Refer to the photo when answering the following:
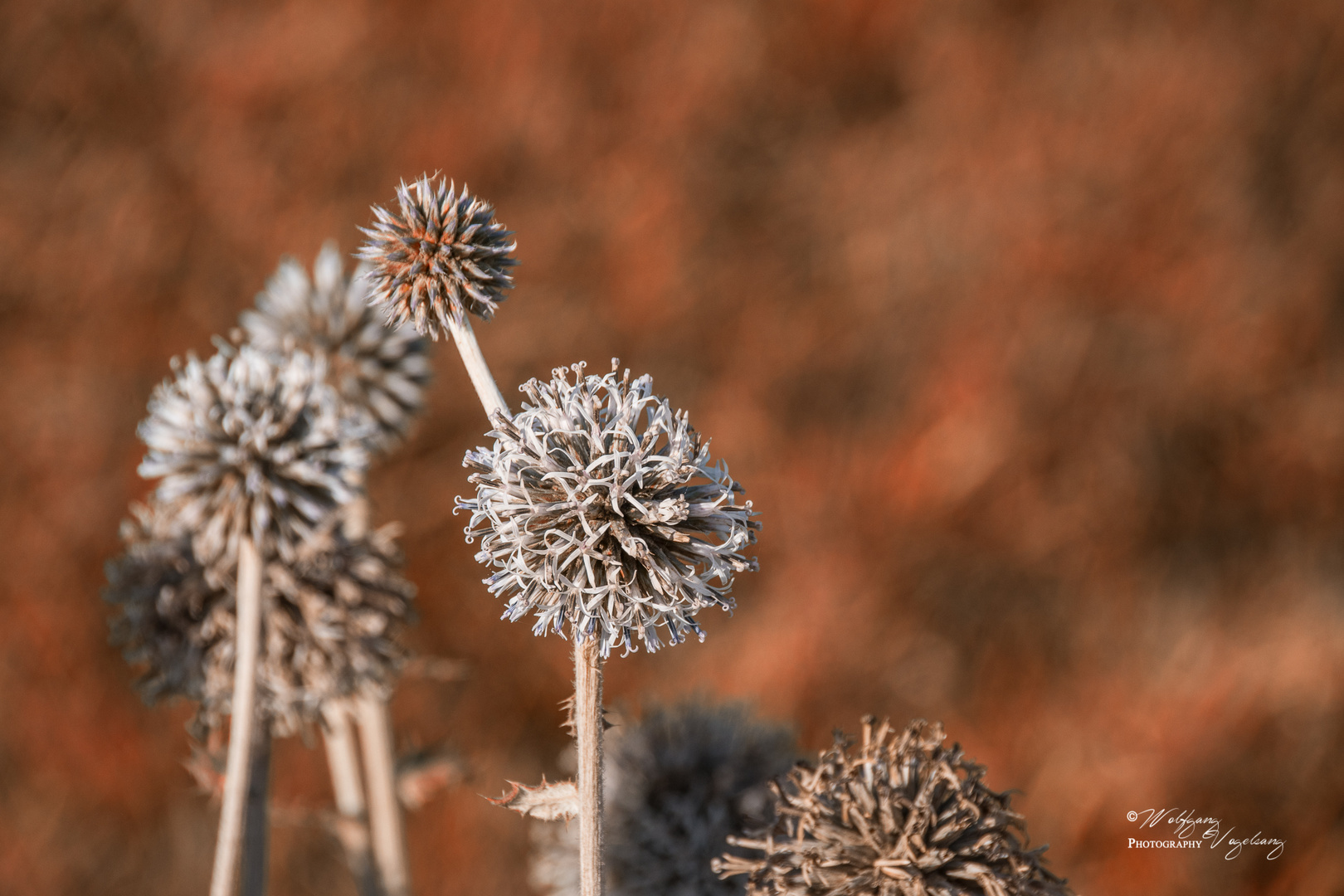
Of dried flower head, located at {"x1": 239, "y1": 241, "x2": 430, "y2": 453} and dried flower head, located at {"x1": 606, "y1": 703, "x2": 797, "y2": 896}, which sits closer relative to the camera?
dried flower head, located at {"x1": 606, "y1": 703, "x2": 797, "y2": 896}

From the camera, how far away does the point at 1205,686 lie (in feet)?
18.8

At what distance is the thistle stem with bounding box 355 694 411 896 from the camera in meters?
2.11

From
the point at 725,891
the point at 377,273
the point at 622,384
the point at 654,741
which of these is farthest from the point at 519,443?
the point at 654,741

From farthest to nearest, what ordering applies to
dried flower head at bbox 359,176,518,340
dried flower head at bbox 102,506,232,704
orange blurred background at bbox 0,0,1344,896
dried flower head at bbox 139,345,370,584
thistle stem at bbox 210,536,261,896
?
1. orange blurred background at bbox 0,0,1344,896
2. dried flower head at bbox 102,506,232,704
3. dried flower head at bbox 139,345,370,584
4. thistle stem at bbox 210,536,261,896
5. dried flower head at bbox 359,176,518,340

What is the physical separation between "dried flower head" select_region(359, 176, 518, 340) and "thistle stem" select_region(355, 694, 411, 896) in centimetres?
114

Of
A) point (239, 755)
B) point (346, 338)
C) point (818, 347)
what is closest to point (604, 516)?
point (239, 755)

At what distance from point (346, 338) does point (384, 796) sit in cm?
112

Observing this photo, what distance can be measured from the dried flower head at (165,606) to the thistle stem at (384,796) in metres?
0.37

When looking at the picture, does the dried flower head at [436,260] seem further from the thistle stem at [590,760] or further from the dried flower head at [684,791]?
the dried flower head at [684,791]

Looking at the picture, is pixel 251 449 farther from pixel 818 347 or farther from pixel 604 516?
pixel 818 347

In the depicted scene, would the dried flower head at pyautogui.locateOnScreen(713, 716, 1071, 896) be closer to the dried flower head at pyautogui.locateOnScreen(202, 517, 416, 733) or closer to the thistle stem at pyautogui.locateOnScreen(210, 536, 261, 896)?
the thistle stem at pyautogui.locateOnScreen(210, 536, 261, 896)

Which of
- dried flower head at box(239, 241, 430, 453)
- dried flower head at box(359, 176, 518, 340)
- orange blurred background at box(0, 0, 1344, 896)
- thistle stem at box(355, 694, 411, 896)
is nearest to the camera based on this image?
dried flower head at box(359, 176, 518, 340)

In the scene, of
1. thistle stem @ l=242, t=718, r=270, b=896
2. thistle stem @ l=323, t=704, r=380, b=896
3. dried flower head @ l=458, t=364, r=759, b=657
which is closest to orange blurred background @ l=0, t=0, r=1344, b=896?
thistle stem @ l=323, t=704, r=380, b=896

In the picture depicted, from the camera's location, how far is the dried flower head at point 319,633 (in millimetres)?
1980
